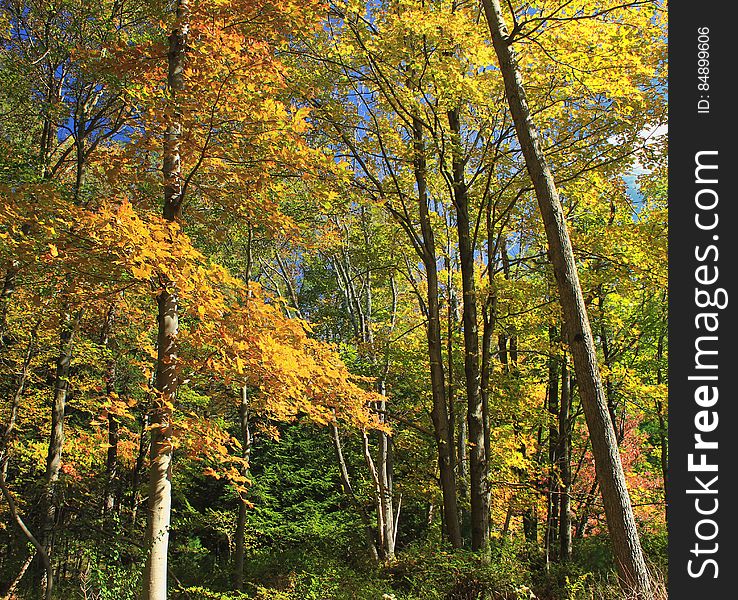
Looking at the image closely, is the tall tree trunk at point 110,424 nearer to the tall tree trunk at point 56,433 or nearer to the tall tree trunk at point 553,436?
the tall tree trunk at point 56,433

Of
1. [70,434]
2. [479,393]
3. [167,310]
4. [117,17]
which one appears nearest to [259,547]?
[70,434]

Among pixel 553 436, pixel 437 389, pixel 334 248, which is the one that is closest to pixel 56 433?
pixel 437 389

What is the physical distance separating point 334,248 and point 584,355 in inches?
339

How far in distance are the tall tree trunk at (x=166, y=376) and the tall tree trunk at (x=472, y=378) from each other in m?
3.34

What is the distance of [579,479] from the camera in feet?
42.1

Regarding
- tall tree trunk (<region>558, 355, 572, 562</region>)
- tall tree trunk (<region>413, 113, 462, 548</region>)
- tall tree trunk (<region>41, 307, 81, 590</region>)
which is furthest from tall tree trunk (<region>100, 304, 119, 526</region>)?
tall tree trunk (<region>558, 355, 572, 562</region>)

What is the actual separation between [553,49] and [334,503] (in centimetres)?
1163

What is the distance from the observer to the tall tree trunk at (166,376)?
16.6 feet

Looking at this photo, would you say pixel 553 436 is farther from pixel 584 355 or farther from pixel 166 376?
pixel 166 376

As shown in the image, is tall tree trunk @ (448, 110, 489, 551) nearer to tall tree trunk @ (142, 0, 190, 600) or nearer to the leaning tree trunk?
the leaning tree trunk

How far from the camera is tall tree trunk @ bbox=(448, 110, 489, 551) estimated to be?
707 cm

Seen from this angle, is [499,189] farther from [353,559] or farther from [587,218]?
[353,559]

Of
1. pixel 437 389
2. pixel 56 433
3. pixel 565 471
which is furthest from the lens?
pixel 565 471

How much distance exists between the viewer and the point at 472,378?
7414mm
